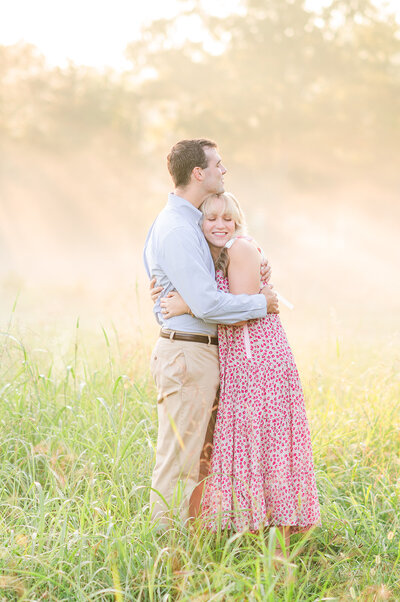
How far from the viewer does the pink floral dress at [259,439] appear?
326 cm

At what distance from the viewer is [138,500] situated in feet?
11.5

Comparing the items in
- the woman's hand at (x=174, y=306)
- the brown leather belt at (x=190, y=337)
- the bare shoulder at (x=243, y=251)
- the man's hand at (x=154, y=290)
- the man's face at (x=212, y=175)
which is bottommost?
the brown leather belt at (x=190, y=337)

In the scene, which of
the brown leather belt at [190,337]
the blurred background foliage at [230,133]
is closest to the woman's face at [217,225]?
the brown leather belt at [190,337]

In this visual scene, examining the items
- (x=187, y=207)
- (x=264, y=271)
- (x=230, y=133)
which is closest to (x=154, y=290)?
(x=187, y=207)

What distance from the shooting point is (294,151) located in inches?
952

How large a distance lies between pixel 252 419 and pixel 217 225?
994 mm

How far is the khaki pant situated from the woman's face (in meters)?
0.54

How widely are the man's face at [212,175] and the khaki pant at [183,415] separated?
0.81 metres

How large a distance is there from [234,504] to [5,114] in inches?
1027

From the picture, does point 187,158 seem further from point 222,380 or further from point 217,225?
point 222,380

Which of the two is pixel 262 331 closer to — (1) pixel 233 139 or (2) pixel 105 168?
(1) pixel 233 139

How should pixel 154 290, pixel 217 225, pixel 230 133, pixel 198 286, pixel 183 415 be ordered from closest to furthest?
pixel 198 286
pixel 183 415
pixel 217 225
pixel 154 290
pixel 230 133

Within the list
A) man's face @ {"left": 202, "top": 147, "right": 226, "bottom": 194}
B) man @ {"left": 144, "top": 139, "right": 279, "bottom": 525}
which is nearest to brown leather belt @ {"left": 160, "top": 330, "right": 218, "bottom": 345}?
man @ {"left": 144, "top": 139, "right": 279, "bottom": 525}

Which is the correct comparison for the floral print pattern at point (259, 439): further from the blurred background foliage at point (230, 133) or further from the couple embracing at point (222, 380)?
the blurred background foliage at point (230, 133)
